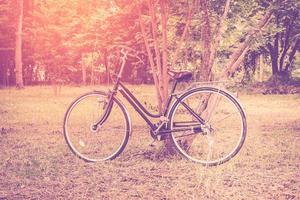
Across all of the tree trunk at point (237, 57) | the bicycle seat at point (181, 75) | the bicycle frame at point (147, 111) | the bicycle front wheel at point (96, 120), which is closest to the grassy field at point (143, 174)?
the bicycle front wheel at point (96, 120)

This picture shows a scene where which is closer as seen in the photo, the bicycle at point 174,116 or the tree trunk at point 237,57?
the bicycle at point 174,116

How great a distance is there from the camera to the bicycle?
5289 mm

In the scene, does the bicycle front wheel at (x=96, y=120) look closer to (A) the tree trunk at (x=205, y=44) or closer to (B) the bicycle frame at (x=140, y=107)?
(B) the bicycle frame at (x=140, y=107)

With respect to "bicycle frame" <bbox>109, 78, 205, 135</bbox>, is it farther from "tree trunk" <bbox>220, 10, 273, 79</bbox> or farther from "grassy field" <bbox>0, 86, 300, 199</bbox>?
"tree trunk" <bbox>220, 10, 273, 79</bbox>

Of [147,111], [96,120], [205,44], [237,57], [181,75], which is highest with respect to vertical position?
[205,44]

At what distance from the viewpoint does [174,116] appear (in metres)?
5.47

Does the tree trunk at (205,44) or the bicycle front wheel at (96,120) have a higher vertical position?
the tree trunk at (205,44)

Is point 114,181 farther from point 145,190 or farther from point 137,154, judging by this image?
point 137,154

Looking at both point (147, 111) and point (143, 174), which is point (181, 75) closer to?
point (147, 111)

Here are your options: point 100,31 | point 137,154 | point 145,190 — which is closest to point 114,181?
point 145,190

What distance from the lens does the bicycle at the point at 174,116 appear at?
208 inches

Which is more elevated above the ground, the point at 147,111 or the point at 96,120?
the point at 147,111

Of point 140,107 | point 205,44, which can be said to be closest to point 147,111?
point 140,107

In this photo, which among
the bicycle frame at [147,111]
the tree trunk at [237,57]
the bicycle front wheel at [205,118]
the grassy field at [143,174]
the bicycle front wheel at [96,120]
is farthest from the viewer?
the tree trunk at [237,57]
